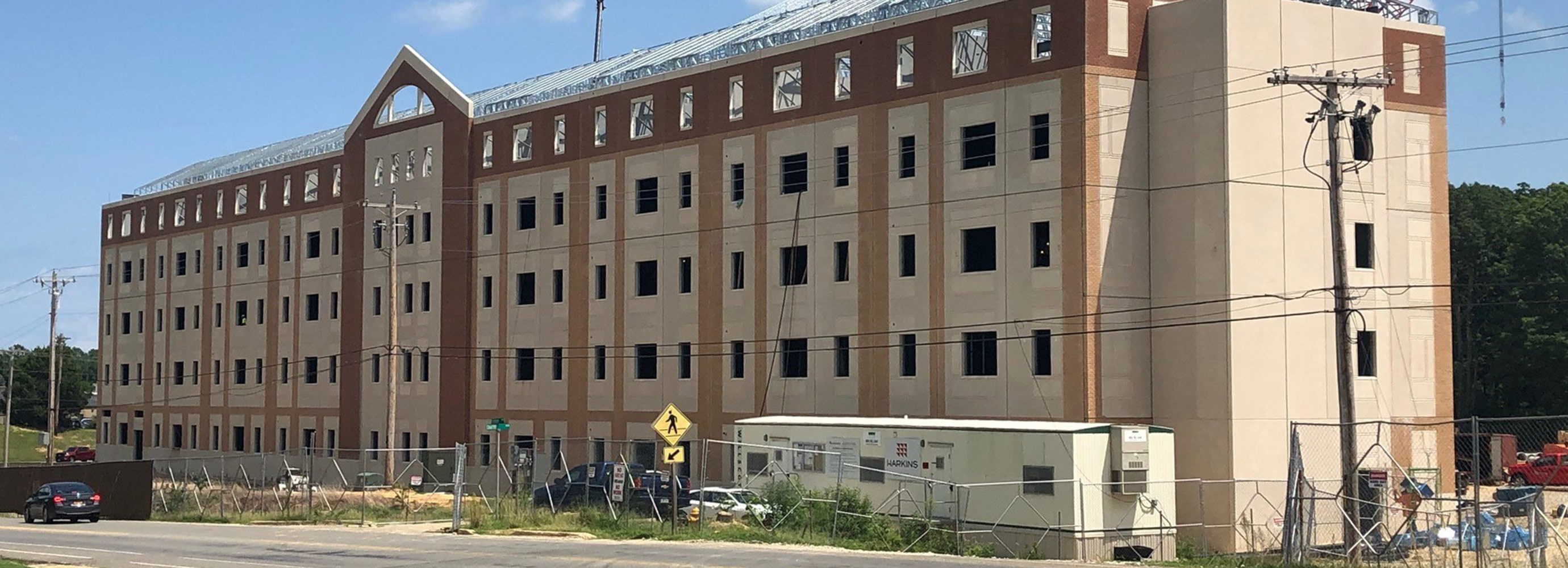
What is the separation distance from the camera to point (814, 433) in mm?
44094

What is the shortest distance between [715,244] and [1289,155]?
21.1 meters

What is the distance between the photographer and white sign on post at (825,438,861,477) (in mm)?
42188

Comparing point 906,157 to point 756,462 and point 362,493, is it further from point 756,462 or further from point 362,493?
point 362,493

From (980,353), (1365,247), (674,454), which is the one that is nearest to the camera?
(674,454)

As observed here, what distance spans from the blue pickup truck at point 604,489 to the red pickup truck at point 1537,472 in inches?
1168

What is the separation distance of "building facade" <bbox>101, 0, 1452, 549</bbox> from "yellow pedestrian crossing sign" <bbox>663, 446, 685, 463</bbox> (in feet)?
50.0

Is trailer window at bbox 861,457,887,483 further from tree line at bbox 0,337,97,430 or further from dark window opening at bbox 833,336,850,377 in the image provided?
tree line at bbox 0,337,97,430

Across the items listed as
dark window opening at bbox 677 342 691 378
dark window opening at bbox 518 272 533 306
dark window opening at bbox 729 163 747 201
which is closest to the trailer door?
dark window opening at bbox 729 163 747 201

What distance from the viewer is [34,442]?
14600 cm

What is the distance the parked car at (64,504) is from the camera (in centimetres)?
5131

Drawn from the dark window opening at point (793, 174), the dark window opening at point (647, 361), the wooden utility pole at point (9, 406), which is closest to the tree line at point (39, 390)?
the wooden utility pole at point (9, 406)

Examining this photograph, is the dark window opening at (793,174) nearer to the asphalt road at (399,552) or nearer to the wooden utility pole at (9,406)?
the asphalt road at (399,552)

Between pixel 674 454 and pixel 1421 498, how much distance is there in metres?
15.2

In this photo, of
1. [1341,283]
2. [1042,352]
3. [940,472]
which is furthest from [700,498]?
Answer: [1341,283]
